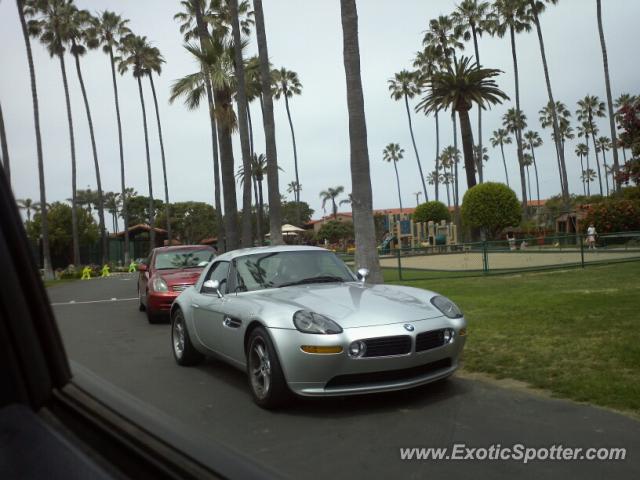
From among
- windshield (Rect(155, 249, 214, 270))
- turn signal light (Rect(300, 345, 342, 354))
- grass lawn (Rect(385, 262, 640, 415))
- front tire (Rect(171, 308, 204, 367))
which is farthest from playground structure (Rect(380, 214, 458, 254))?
turn signal light (Rect(300, 345, 342, 354))

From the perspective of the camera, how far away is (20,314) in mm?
1767

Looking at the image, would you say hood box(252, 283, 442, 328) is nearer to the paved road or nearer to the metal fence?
the paved road

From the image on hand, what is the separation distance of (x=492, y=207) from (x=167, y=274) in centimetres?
3381

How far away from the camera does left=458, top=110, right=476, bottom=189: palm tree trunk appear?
42.5 meters

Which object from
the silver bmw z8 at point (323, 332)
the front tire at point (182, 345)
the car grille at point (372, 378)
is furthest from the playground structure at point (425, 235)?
the car grille at point (372, 378)

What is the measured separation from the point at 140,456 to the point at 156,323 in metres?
10.8

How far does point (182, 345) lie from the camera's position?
7566 millimetres

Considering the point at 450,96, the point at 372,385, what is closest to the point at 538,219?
the point at 450,96

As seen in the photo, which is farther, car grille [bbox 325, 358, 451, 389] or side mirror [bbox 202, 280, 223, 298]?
side mirror [bbox 202, 280, 223, 298]

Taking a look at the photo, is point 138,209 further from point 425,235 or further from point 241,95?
point 241,95

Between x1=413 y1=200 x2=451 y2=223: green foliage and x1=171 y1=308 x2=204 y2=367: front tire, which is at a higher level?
x1=413 y1=200 x2=451 y2=223: green foliage

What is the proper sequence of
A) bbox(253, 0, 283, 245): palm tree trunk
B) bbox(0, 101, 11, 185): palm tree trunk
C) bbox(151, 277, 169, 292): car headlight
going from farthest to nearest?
bbox(253, 0, 283, 245): palm tree trunk → bbox(151, 277, 169, 292): car headlight → bbox(0, 101, 11, 185): palm tree trunk

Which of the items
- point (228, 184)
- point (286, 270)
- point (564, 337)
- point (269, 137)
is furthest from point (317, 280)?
point (228, 184)

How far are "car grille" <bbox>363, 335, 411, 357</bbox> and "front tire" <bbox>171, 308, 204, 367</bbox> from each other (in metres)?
3.16
